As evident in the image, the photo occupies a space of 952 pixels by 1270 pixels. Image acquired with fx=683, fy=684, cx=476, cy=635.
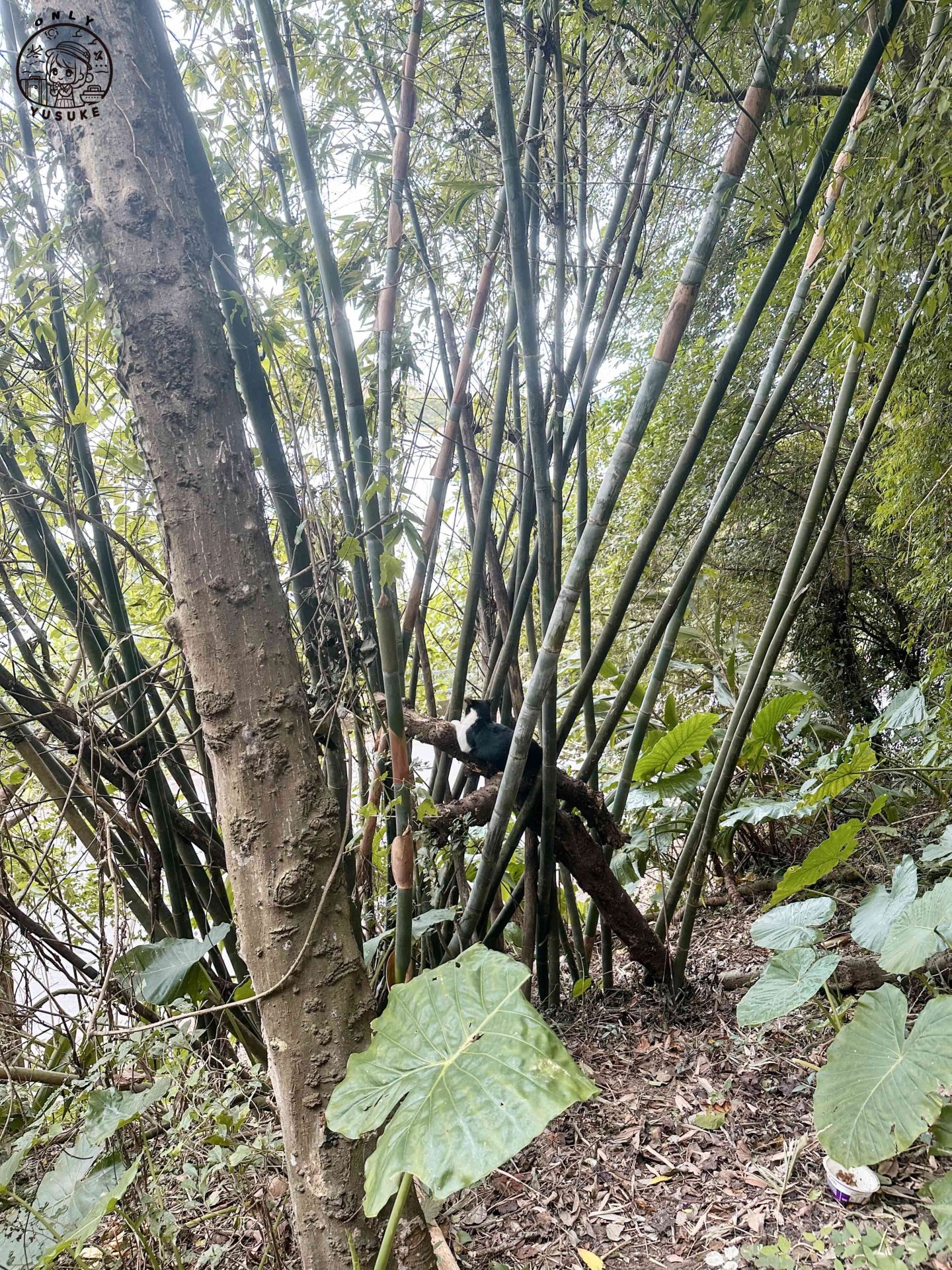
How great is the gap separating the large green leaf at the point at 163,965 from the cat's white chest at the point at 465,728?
54 cm

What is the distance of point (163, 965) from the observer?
49.9 inches

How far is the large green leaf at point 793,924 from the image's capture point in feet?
4.19

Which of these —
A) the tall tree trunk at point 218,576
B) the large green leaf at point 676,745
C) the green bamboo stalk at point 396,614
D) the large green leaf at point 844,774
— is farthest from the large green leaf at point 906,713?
the tall tree trunk at point 218,576

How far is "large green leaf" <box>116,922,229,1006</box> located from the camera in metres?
1.23

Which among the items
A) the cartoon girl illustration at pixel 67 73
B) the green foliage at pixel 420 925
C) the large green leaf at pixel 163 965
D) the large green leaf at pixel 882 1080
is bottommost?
the large green leaf at pixel 882 1080

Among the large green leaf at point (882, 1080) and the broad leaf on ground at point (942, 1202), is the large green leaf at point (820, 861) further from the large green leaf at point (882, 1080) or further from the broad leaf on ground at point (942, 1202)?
the broad leaf on ground at point (942, 1202)

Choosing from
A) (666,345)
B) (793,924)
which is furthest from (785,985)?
(666,345)

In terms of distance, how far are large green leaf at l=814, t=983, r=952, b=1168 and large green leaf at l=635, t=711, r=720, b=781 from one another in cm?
74

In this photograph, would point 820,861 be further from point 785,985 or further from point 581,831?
point 581,831

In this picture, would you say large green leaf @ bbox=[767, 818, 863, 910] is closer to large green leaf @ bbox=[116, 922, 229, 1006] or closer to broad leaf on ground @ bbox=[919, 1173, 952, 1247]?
broad leaf on ground @ bbox=[919, 1173, 952, 1247]

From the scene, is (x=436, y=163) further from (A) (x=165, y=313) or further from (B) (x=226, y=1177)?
(B) (x=226, y=1177)

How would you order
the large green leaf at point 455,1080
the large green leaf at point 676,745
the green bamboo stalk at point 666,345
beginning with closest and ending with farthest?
the large green leaf at point 455,1080, the green bamboo stalk at point 666,345, the large green leaf at point 676,745

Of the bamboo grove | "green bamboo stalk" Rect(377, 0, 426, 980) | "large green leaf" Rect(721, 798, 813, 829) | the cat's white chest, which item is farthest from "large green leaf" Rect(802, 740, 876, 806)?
"green bamboo stalk" Rect(377, 0, 426, 980)

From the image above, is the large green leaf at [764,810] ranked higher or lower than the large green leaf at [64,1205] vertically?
higher
